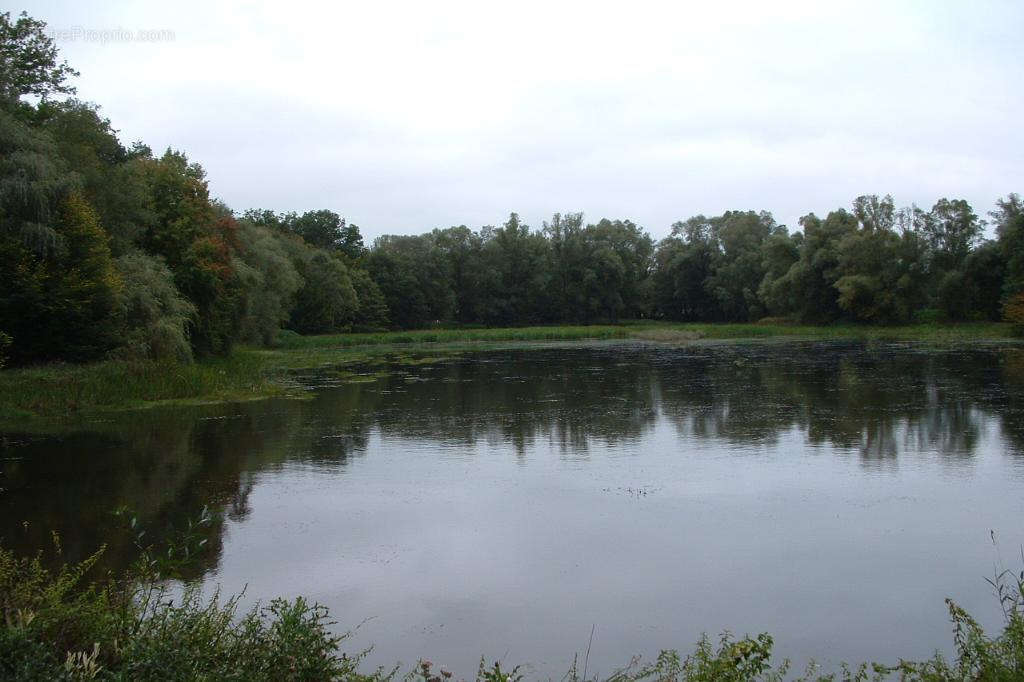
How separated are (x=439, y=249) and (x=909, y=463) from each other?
7440 centimetres

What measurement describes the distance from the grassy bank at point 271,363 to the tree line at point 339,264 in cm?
130

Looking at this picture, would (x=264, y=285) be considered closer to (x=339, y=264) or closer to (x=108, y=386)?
(x=339, y=264)

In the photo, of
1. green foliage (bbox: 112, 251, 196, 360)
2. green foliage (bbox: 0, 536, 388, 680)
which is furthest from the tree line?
green foliage (bbox: 0, 536, 388, 680)

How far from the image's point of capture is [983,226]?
6347 cm

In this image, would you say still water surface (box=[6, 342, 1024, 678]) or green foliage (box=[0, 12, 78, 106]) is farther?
green foliage (box=[0, 12, 78, 106])

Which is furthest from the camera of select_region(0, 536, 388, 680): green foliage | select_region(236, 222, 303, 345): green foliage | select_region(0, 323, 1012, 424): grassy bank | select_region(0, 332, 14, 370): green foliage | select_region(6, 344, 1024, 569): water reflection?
select_region(236, 222, 303, 345): green foliage

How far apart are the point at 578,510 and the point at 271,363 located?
33207mm

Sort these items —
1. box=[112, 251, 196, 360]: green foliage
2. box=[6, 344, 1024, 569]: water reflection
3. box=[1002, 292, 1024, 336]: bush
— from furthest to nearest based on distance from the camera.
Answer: box=[1002, 292, 1024, 336]: bush, box=[112, 251, 196, 360]: green foliage, box=[6, 344, 1024, 569]: water reflection

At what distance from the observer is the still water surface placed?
7832 millimetres

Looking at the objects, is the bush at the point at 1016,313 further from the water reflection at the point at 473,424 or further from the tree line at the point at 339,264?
the water reflection at the point at 473,424

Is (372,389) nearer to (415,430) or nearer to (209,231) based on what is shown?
(415,430)

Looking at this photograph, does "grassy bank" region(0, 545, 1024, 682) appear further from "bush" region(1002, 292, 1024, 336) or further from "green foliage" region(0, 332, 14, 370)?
"bush" region(1002, 292, 1024, 336)

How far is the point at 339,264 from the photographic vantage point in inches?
2704

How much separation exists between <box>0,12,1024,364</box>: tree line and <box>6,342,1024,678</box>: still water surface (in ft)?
15.9
